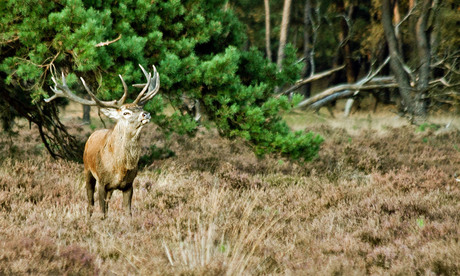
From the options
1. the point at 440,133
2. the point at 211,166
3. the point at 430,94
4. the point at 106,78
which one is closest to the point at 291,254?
the point at 106,78

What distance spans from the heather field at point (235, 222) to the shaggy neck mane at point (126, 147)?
668mm

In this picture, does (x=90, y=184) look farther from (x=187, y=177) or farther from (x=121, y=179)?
(x=187, y=177)

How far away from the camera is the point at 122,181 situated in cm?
518

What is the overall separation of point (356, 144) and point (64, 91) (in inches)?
336

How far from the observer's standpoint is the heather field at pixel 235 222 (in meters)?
3.78

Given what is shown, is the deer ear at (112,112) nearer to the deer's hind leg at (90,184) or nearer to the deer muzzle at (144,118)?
the deer muzzle at (144,118)

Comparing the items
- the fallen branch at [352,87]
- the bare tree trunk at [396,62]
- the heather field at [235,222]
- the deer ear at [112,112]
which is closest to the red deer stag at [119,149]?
the deer ear at [112,112]

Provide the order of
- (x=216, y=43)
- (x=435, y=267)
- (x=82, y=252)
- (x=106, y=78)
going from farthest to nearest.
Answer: (x=216, y=43), (x=106, y=78), (x=82, y=252), (x=435, y=267)

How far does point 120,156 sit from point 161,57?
9.75ft

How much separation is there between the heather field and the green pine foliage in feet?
3.27

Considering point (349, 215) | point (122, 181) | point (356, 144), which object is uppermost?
point (122, 181)

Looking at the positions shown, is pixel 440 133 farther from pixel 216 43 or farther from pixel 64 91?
pixel 64 91

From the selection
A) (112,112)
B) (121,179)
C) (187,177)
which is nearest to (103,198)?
(121,179)

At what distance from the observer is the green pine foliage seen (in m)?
6.52
